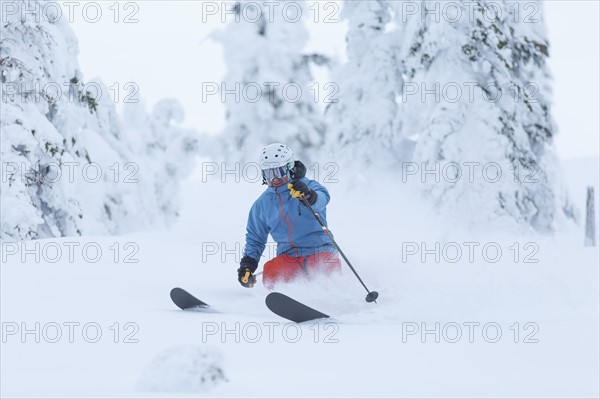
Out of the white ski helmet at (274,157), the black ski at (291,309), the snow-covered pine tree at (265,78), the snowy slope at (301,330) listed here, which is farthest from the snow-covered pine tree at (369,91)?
the black ski at (291,309)

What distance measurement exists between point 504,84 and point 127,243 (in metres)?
9.80

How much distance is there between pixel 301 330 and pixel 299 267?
80.5 inches

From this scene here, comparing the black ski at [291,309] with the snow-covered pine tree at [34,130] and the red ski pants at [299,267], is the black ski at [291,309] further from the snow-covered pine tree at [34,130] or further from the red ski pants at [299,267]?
the snow-covered pine tree at [34,130]

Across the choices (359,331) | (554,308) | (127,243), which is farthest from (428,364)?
(127,243)

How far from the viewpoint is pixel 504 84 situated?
15.2 metres

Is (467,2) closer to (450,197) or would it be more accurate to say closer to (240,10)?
(450,197)

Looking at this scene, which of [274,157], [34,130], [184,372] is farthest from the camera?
[34,130]

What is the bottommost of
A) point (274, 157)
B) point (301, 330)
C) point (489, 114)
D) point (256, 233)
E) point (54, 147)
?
point (301, 330)

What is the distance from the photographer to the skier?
6562mm

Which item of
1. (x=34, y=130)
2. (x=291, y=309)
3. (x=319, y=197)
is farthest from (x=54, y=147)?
(x=291, y=309)

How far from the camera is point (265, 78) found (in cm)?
2445

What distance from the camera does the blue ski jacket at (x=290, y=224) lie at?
685cm

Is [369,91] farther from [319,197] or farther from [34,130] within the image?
[319,197]

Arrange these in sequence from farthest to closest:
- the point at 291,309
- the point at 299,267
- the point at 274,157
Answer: the point at 299,267, the point at 274,157, the point at 291,309
